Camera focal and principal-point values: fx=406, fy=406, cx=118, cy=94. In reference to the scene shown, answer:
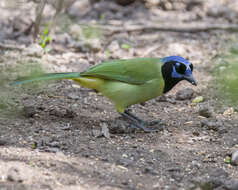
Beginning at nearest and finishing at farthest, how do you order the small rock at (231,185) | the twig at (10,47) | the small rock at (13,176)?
the small rock at (13,176), the small rock at (231,185), the twig at (10,47)

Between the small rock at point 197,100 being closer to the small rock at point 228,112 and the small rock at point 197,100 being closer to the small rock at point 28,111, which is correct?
the small rock at point 228,112

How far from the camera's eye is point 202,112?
4777 mm

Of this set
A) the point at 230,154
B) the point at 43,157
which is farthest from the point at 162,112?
the point at 43,157

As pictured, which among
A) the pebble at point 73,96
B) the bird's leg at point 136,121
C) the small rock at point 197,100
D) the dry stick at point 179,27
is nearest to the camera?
the bird's leg at point 136,121

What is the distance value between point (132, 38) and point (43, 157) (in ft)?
15.2

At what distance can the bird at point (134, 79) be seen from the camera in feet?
14.3

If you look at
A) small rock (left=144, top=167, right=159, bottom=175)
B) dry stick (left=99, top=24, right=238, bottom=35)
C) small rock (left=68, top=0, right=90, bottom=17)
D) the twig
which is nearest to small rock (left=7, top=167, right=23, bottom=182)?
small rock (left=144, top=167, right=159, bottom=175)

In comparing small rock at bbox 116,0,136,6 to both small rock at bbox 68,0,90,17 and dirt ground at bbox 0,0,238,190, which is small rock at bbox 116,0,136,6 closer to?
small rock at bbox 68,0,90,17

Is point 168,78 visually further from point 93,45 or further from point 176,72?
point 93,45

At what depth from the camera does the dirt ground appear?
10.5ft

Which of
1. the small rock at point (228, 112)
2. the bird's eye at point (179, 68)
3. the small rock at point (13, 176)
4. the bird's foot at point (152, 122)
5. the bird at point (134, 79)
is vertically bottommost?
the small rock at point (13, 176)

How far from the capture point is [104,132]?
416cm

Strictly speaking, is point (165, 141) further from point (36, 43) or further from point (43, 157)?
point (36, 43)

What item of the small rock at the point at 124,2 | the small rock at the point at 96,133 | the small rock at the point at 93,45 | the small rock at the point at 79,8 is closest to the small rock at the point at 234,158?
the small rock at the point at 96,133
